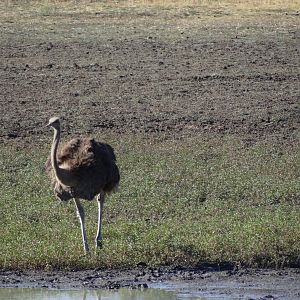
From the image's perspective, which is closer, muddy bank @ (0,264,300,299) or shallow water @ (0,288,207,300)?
shallow water @ (0,288,207,300)

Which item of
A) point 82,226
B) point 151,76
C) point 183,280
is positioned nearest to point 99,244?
point 82,226

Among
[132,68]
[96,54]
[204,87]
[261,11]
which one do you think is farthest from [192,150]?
[261,11]

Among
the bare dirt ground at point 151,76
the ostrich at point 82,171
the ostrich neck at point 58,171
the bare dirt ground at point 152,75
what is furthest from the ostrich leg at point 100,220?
the bare dirt ground at point 152,75

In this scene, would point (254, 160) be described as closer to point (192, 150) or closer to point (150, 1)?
point (192, 150)

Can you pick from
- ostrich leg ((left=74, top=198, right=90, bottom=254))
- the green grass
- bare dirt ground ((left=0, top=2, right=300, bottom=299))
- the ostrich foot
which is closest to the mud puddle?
the green grass

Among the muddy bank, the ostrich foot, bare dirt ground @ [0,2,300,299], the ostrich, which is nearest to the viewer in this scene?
the muddy bank

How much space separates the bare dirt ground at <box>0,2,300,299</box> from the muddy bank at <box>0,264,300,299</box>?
0.37 m

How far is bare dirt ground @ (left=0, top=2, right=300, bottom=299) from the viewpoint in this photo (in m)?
15.5

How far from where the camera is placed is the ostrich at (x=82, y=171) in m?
10.5

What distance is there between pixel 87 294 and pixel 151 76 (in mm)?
8798

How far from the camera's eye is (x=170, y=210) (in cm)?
1174

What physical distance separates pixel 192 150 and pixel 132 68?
14.7 ft

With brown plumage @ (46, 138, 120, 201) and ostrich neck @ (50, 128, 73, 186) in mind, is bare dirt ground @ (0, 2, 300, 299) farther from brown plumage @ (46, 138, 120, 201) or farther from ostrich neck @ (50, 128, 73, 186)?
ostrich neck @ (50, 128, 73, 186)

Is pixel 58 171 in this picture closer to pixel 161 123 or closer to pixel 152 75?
pixel 161 123
